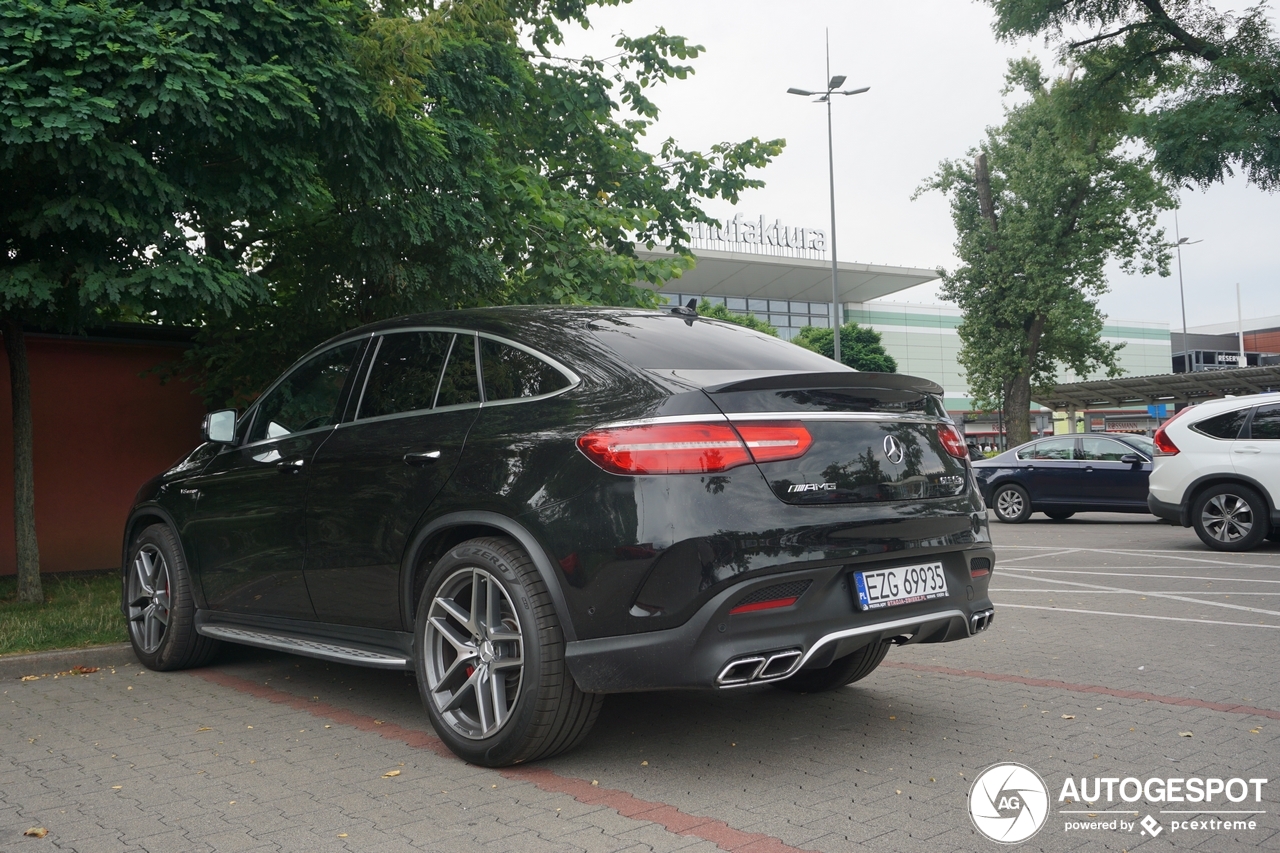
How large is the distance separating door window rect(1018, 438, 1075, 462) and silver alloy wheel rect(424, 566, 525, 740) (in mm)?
14923

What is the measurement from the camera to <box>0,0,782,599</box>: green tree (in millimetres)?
6781

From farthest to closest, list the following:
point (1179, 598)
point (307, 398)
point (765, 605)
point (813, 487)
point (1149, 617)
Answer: point (1179, 598) → point (1149, 617) → point (307, 398) → point (813, 487) → point (765, 605)

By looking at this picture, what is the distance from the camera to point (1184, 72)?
66.5 feet

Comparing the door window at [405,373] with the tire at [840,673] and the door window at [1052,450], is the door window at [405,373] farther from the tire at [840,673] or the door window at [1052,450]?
the door window at [1052,450]

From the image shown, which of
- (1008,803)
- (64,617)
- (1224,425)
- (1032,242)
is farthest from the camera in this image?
(1032,242)

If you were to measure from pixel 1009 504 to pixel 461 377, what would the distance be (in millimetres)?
15053

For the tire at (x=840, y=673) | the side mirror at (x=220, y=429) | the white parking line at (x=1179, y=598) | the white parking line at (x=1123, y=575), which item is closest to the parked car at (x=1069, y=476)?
the white parking line at (x=1123, y=575)

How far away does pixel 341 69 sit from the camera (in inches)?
320

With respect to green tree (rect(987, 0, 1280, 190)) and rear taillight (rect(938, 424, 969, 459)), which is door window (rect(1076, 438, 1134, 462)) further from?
rear taillight (rect(938, 424, 969, 459))

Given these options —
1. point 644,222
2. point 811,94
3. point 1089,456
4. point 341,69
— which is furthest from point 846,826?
point 811,94

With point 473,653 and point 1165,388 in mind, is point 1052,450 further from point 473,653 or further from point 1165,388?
point 1165,388

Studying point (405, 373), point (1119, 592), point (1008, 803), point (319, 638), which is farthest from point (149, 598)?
point (1119, 592)

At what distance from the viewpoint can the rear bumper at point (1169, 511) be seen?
12.5 m

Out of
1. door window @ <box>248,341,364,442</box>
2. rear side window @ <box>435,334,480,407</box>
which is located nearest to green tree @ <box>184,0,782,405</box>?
door window @ <box>248,341,364,442</box>
